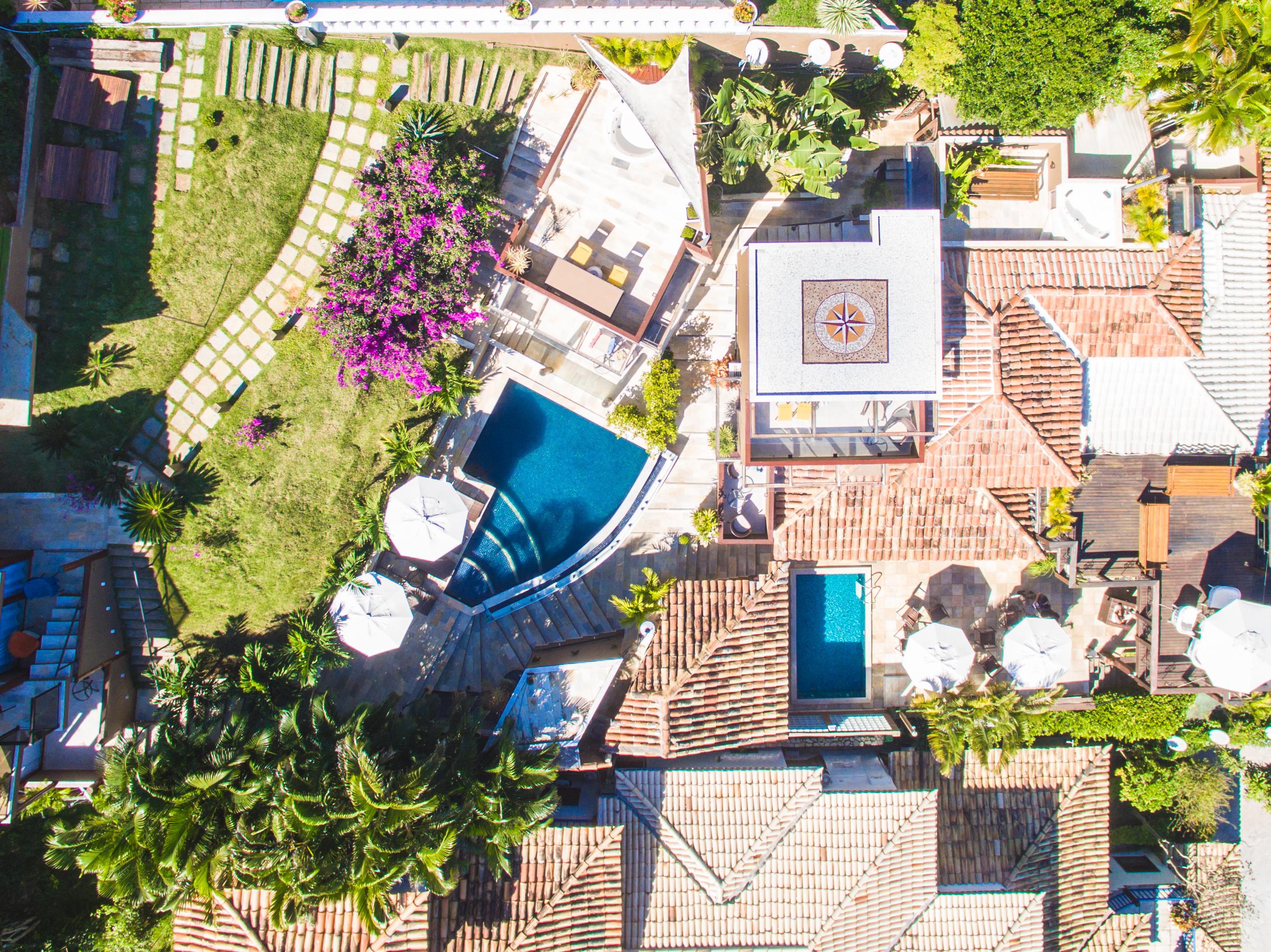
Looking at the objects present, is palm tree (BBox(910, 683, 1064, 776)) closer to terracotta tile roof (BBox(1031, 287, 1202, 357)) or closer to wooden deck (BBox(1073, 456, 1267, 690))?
wooden deck (BBox(1073, 456, 1267, 690))

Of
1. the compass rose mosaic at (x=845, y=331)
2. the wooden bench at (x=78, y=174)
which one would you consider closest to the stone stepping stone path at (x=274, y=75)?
the wooden bench at (x=78, y=174)

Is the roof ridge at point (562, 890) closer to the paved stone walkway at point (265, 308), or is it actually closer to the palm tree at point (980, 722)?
the palm tree at point (980, 722)

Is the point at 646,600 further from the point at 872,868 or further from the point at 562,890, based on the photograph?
the point at 872,868

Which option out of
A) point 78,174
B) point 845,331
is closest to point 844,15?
point 845,331

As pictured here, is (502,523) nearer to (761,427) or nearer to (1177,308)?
(761,427)

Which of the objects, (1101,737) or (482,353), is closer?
(482,353)

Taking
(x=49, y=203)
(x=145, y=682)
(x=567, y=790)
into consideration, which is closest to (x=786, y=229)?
(x=567, y=790)
